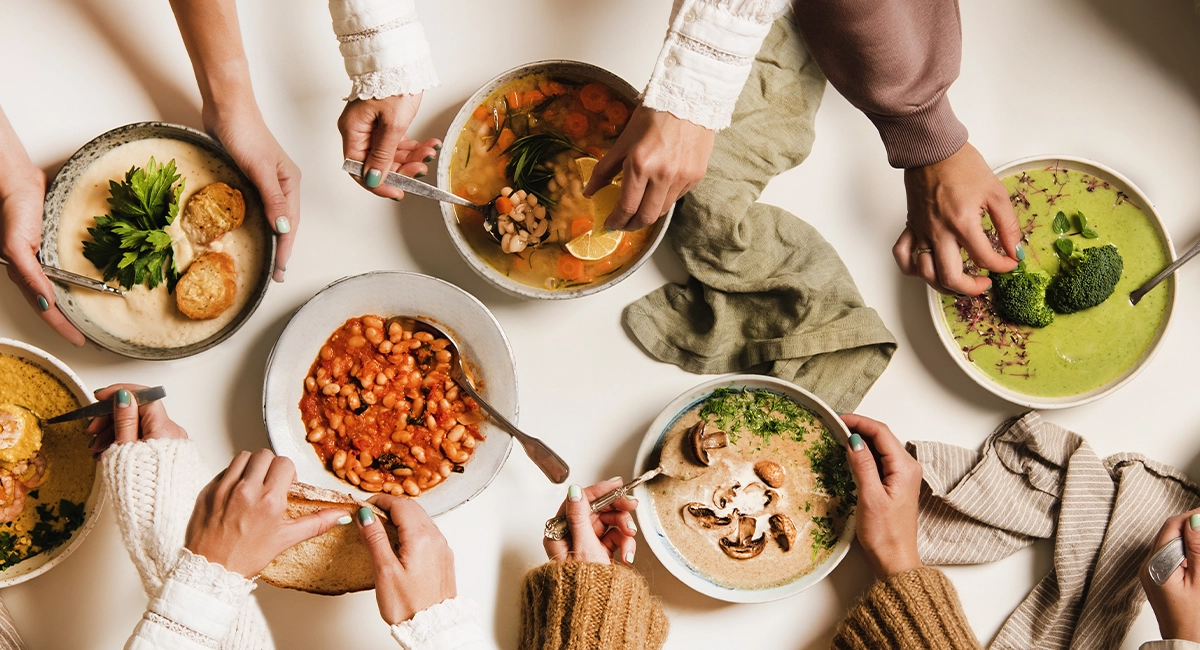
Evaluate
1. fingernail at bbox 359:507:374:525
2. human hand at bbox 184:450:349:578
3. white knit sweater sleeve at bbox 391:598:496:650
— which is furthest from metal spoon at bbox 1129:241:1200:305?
human hand at bbox 184:450:349:578

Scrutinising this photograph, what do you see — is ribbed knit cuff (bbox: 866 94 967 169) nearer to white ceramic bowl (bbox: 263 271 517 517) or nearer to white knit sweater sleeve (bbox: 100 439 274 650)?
white ceramic bowl (bbox: 263 271 517 517)

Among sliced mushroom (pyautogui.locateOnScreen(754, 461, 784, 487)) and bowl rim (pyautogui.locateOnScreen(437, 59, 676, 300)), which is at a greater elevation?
bowl rim (pyautogui.locateOnScreen(437, 59, 676, 300))

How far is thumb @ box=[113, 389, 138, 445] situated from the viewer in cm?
193

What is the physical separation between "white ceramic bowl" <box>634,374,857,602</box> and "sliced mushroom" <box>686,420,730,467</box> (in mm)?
73

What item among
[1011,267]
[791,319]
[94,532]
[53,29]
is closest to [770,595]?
[791,319]

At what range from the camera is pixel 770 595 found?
2057 millimetres

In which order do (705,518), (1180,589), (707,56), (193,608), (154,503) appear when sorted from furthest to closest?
(705,518)
(1180,589)
(154,503)
(193,608)
(707,56)

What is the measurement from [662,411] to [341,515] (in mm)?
889

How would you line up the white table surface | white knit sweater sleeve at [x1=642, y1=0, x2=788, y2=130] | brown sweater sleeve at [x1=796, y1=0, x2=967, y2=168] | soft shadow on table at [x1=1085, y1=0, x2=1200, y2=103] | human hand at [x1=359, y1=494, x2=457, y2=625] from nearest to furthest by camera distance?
1. white knit sweater sleeve at [x1=642, y1=0, x2=788, y2=130]
2. brown sweater sleeve at [x1=796, y1=0, x2=967, y2=168]
3. human hand at [x1=359, y1=494, x2=457, y2=625]
4. the white table surface
5. soft shadow on table at [x1=1085, y1=0, x2=1200, y2=103]

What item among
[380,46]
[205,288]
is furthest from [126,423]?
[380,46]

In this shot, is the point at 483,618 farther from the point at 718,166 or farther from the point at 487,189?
the point at 718,166

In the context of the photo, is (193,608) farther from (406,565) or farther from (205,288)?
(205,288)

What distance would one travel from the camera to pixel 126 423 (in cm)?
194

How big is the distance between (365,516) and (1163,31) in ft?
8.86
